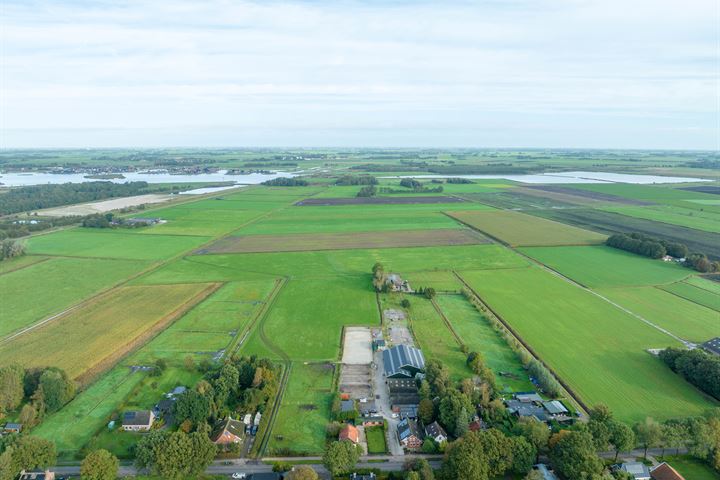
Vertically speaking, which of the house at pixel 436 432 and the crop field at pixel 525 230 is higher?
the crop field at pixel 525 230

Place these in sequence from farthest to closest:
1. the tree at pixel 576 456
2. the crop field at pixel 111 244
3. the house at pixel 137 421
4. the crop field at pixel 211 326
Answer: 1. the crop field at pixel 111 244
2. the crop field at pixel 211 326
3. the house at pixel 137 421
4. the tree at pixel 576 456

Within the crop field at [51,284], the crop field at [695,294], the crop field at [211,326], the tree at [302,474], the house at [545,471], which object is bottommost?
the house at [545,471]

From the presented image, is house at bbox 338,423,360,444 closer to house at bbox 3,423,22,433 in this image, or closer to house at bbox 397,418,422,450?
house at bbox 397,418,422,450

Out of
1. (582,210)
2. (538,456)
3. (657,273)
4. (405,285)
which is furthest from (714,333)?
(582,210)

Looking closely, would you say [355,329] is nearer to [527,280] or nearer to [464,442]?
[464,442]

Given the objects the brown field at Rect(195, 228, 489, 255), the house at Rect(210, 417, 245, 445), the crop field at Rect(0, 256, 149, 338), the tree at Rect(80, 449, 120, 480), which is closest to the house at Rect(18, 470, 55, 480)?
the tree at Rect(80, 449, 120, 480)

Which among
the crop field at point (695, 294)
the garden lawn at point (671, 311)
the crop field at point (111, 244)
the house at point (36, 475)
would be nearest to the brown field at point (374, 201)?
the crop field at point (111, 244)

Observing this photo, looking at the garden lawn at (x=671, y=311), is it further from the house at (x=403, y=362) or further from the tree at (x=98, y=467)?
the tree at (x=98, y=467)
